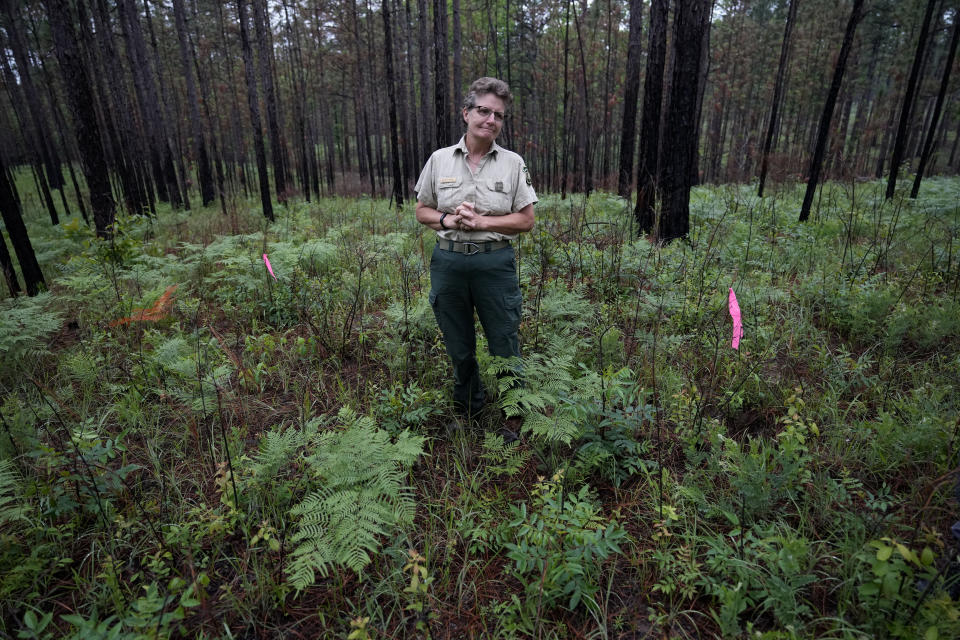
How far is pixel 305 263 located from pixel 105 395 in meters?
3.06

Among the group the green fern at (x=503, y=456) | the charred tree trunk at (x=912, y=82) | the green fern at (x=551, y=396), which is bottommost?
the green fern at (x=503, y=456)

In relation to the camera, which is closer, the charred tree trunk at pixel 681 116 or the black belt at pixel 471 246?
the black belt at pixel 471 246

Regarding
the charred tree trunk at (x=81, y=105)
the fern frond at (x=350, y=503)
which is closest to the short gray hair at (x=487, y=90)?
the fern frond at (x=350, y=503)

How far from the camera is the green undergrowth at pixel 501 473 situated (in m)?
1.98

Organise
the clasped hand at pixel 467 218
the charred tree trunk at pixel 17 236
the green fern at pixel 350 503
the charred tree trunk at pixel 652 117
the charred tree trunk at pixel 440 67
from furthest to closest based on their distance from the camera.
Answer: the charred tree trunk at pixel 440 67 < the charred tree trunk at pixel 652 117 < the charred tree trunk at pixel 17 236 < the clasped hand at pixel 467 218 < the green fern at pixel 350 503

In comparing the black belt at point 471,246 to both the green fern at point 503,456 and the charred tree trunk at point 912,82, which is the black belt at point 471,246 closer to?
the green fern at point 503,456

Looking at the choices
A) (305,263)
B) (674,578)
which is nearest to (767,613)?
(674,578)

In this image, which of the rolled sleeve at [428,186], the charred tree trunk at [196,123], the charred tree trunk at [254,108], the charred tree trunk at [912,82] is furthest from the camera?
the charred tree trunk at [196,123]

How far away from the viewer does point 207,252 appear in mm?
6301

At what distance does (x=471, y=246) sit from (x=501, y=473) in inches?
60.3

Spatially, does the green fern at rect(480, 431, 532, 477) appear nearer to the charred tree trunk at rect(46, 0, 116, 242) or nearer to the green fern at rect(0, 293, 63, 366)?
the green fern at rect(0, 293, 63, 366)

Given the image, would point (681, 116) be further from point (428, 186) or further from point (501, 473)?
point (501, 473)

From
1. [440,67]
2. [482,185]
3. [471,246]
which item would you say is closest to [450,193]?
[482,185]

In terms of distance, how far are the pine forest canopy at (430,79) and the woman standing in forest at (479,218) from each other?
16.7ft
